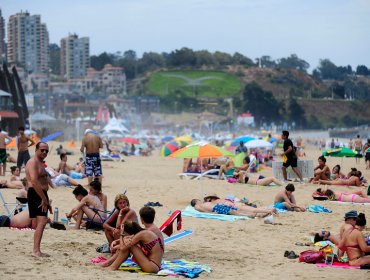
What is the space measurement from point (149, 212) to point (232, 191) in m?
7.62

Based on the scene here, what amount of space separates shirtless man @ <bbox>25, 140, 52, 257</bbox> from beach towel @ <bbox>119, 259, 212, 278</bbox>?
801 mm

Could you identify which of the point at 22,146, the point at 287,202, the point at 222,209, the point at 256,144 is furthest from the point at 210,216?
the point at 256,144

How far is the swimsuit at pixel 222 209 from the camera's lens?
1150 cm

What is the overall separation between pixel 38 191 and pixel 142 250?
1.11m

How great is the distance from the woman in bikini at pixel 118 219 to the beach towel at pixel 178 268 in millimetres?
484

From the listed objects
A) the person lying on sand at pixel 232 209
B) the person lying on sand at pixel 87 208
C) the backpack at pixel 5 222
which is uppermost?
the person lying on sand at pixel 87 208

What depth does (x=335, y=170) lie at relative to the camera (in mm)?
16984

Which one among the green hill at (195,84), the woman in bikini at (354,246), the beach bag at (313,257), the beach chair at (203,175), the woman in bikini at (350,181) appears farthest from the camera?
the green hill at (195,84)

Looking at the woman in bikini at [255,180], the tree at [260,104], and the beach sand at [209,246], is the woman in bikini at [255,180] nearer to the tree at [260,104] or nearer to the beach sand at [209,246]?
the beach sand at [209,246]

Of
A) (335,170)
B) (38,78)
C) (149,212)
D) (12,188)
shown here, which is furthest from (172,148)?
(38,78)

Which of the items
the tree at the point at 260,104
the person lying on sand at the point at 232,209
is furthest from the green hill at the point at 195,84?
the person lying on sand at the point at 232,209

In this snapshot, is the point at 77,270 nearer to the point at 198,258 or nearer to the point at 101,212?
the point at 198,258

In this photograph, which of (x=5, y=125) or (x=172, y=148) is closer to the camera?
(x=172, y=148)

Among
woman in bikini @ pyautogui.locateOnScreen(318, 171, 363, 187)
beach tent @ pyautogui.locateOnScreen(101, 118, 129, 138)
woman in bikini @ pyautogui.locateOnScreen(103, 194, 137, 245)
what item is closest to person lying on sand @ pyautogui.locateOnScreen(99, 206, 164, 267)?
woman in bikini @ pyautogui.locateOnScreen(103, 194, 137, 245)
